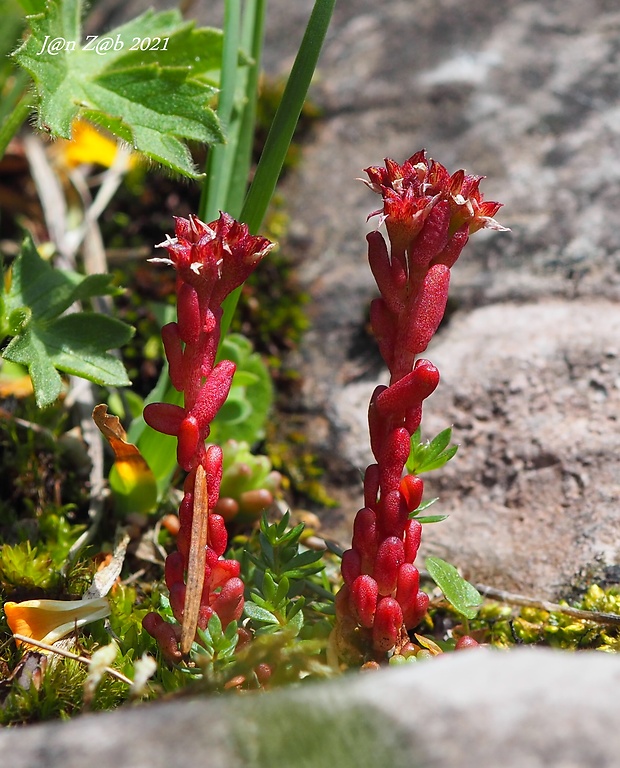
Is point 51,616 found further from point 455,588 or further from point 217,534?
point 455,588

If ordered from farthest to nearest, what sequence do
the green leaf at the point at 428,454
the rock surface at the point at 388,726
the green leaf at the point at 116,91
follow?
the green leaf at the point at 116,91
the green leaf at the point at 428,454
the rock surface at the point at 388,726

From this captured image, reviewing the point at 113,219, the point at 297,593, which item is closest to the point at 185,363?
the point at 297,593

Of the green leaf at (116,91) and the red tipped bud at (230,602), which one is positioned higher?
the green leaf at (116,91)

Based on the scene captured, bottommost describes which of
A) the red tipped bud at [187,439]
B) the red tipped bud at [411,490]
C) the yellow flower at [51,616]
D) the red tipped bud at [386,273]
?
the yellow flower at [51,616]

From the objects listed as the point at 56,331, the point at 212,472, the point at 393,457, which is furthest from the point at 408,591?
the point at 56,331

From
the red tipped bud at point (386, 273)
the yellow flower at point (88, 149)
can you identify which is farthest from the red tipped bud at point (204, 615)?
the yellow flower at point (88, 149)

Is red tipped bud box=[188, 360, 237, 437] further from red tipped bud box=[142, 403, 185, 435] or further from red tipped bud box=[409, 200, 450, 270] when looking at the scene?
red tipped bud box=[409, 200, 450, 270]

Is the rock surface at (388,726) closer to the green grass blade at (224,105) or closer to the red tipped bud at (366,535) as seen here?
the red tipped bud at (366,535)
